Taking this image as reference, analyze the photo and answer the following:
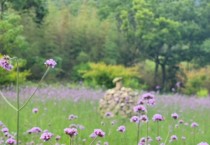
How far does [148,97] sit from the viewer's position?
286cm

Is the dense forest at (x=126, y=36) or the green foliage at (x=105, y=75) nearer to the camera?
the green foliage at (x=105, y=75)

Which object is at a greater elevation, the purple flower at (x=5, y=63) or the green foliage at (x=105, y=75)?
the purple flower at (x=5, y=63)

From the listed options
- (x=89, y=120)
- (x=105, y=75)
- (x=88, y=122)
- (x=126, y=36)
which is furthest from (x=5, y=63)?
(x=126, y=36)

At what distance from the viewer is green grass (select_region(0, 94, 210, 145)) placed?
494 cm

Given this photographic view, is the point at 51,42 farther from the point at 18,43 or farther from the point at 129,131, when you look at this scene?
the point at 129,131

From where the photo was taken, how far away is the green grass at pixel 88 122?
194 inches

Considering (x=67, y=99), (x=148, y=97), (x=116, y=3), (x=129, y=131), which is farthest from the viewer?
(x=116, y=3)

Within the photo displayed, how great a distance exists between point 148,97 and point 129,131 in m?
2.60

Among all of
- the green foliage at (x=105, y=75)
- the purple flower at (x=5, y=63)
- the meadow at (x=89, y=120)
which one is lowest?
the green foliage at (x=105, y=75)

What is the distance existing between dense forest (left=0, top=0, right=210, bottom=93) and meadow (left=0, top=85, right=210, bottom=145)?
613cm

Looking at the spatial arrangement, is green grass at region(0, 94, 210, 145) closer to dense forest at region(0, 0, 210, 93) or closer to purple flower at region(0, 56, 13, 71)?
purple flower at region(0, 56, 13, 71)

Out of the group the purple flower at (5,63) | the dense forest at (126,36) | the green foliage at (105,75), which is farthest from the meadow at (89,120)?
the dense forest at (126,36)

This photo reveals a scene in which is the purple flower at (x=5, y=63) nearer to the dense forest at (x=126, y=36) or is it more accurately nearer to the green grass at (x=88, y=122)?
the green grass at (x=88, y=122)

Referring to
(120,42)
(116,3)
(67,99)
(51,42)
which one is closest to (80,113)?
(67,99)
